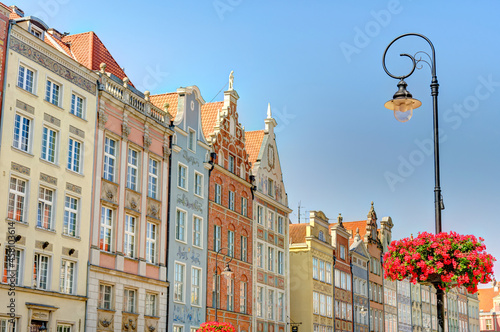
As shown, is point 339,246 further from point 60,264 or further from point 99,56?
point 60,264

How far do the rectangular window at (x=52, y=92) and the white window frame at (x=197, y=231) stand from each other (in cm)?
1169

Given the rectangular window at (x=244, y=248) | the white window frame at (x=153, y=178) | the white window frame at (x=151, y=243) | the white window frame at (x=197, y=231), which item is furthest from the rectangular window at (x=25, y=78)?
the rectangular window at (x=244, y=248)

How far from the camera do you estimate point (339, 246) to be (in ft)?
203

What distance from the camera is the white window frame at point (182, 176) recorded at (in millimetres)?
39312

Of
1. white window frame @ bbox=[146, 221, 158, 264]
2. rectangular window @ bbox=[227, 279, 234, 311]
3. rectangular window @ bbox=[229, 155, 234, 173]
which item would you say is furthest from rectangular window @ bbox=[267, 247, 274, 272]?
white window frame @ bbox=[146, 221, 158, 264]

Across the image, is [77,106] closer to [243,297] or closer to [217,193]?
[217,193]

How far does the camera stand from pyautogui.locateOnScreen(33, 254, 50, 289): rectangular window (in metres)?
28.7

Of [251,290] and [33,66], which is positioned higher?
[33,66]

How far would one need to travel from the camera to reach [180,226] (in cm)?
3903

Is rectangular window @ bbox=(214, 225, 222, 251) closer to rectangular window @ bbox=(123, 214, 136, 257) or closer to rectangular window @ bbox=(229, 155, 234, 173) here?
rectangular window @ bbox=(229, 155, 234, 173)

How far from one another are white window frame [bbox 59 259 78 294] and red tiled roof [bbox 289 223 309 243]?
27461mm

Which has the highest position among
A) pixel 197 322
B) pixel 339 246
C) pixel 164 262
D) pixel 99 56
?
pixel 99 56

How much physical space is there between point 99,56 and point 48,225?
10.2 meters

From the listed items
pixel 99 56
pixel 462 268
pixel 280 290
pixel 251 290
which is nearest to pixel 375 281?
pixel 280 290
